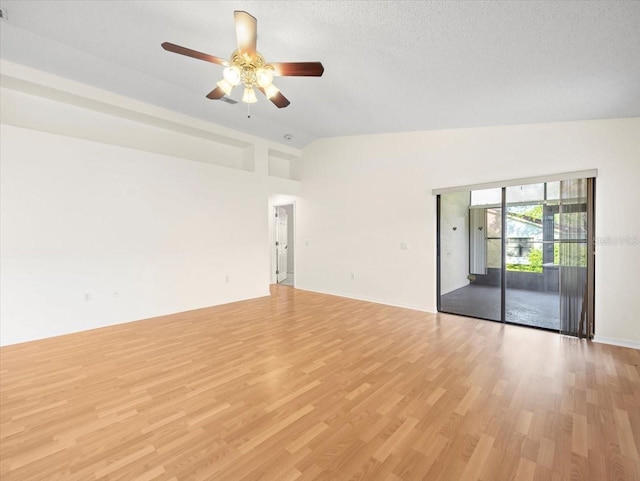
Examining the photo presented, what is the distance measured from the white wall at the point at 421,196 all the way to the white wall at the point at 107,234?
6.25 ft

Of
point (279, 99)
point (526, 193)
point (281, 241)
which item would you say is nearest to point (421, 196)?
point (526, 193)

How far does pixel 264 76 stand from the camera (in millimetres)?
2545

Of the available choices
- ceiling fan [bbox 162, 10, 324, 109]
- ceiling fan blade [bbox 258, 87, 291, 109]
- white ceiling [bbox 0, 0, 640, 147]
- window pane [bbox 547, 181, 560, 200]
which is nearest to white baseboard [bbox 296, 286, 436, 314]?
window pane [bbox 547, 181, 560, 200]

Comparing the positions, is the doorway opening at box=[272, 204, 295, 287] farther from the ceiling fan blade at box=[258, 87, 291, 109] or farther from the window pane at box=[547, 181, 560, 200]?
the window pane at box=[547, 181, 560, 200]

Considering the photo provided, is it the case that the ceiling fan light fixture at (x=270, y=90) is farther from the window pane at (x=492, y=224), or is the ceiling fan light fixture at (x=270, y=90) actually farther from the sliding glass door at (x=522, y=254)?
the window pane at (x=492, y=224)

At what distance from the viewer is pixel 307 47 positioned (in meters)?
2.84

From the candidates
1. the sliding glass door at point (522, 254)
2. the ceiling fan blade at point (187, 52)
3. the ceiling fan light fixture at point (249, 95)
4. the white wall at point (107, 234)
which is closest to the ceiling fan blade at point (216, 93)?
the ceiling fan light fixture at point (249, 95)

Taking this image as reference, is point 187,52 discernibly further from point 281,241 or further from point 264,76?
point 281,241

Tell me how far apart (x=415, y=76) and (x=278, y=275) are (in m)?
6.27

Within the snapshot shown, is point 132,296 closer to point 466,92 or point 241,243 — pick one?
point 241,243

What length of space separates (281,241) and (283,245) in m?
0.18

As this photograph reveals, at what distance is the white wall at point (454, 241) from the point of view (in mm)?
5219

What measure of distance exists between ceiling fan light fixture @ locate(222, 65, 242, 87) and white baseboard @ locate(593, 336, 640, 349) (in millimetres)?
5103

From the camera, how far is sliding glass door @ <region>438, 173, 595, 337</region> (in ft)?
11.5
